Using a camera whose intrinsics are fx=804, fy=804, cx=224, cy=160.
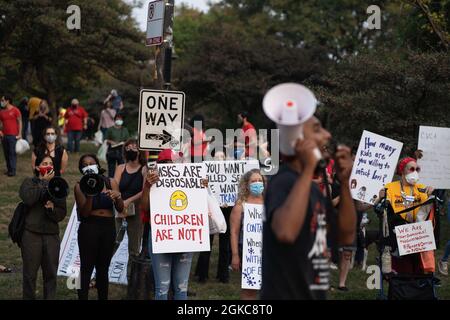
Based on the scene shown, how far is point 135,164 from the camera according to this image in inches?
394

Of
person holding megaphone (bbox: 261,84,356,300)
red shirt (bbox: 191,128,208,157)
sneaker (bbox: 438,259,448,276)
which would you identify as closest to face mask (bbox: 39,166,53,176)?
red shirt (bbox: 191,128,208,157)

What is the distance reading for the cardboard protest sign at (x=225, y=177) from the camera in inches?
445

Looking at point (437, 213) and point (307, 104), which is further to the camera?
point (437, 213)

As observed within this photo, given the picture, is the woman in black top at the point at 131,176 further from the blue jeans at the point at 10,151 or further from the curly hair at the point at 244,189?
the blue jeans at the point at 10,151

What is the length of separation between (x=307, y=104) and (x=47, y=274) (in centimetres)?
549

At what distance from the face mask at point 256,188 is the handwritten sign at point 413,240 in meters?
1.65

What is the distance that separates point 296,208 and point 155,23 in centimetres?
706

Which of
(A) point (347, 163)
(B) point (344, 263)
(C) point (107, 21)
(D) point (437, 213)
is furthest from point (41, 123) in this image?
(A) point (347, 163)

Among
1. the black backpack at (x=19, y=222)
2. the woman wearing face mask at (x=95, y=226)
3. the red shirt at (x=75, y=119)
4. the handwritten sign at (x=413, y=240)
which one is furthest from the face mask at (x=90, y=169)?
the red shirt at (x=75, y=119)

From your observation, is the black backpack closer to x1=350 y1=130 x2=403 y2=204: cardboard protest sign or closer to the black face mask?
the black face mask

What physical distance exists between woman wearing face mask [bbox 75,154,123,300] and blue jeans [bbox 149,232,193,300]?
0.56 m

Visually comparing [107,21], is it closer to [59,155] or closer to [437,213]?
[59,155]

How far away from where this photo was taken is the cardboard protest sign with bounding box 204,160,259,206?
37.1ft

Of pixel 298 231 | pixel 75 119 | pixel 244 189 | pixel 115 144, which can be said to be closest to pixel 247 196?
pixel 244 189
